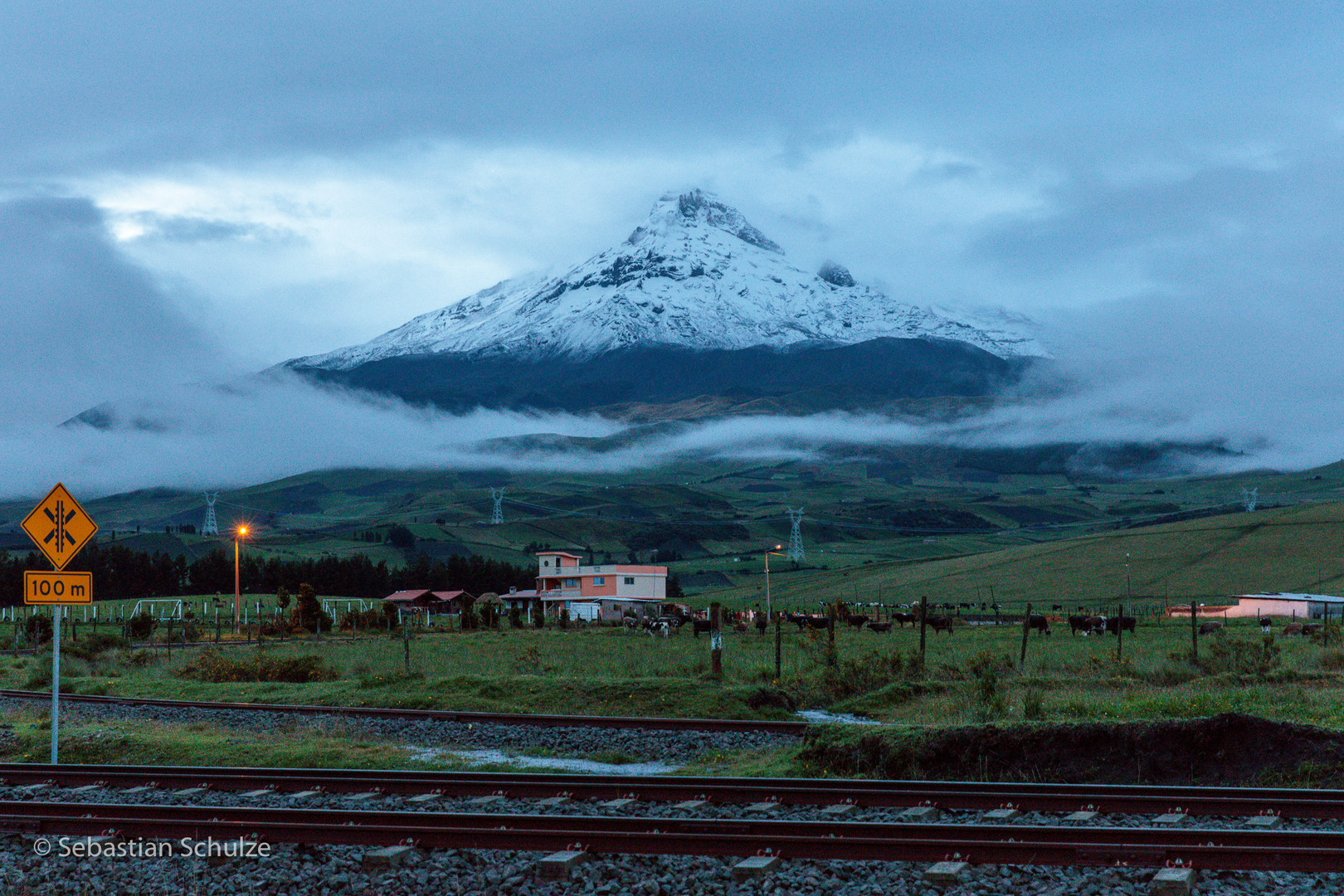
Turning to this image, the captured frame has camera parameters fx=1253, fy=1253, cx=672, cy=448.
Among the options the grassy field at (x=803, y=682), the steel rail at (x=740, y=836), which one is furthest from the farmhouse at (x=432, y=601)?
the steel rail at (x=740, y=836)

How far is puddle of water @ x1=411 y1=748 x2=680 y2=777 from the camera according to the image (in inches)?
737

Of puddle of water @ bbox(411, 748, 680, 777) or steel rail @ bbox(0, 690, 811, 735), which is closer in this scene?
puddle of water @ bbox(411, 748, 680, 777)

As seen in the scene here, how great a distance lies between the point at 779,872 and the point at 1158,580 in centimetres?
12107

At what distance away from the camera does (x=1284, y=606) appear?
3583 inches

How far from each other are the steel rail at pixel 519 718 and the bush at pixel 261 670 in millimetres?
7415

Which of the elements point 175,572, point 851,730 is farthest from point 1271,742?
point 175,572

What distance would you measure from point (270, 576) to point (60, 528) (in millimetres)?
124969

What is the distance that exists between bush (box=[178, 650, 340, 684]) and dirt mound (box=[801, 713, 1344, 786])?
74.8 ft

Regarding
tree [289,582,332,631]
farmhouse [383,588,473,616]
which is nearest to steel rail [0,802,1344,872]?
tree [289,582,332,631]

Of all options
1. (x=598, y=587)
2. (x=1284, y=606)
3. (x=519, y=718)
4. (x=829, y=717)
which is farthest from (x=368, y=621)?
(x=1284, y=606)

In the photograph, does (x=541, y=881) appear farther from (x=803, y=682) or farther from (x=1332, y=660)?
(x=1332, y=660)

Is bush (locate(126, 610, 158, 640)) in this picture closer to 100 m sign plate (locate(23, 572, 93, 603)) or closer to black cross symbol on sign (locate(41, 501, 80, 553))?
100 m sign plate (locate(23, 572, 93, 603))

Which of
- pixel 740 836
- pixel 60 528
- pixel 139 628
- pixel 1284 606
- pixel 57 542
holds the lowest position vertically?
pixel 1284 606

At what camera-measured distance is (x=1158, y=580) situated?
122 m
